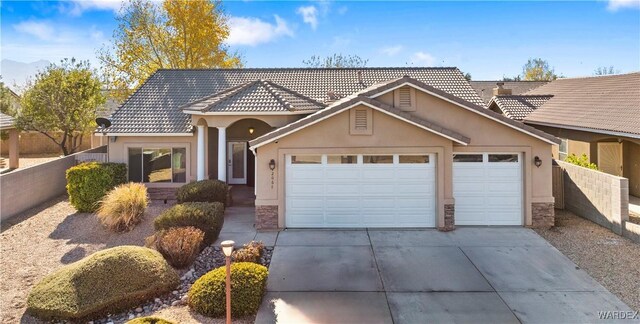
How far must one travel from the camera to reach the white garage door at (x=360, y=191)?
42.5 feet

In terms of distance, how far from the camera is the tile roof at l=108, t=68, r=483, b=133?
1773 cm

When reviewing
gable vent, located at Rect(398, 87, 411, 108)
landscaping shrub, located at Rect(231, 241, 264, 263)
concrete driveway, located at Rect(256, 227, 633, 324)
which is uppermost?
gable vent, located at Rect(398, 87, 411, 108)


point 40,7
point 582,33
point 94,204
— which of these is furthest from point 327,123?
point 582,33

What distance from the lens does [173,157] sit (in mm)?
17344

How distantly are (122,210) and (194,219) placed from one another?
322 cm

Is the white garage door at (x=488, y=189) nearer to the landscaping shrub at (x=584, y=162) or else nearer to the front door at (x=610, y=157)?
the landscaping shrub at (x=584, y=162)

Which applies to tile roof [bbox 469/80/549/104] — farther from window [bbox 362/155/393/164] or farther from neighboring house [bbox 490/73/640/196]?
window [bbox 362/155/393/164]

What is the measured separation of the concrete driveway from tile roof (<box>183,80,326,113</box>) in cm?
554

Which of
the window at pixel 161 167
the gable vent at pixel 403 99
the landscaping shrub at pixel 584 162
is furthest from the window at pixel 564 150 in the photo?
the window at pixel 161 167

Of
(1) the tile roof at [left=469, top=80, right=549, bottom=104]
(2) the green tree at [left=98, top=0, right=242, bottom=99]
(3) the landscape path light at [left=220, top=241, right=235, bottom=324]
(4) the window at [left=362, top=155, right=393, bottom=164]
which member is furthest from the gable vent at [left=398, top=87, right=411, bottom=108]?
(1) the tile roof at [left=469, top=80, right=549, bottom=104]

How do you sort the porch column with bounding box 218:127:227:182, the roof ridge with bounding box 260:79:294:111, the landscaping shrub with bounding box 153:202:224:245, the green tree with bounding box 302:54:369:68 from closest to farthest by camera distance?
the landscaping shrub with bounding box 153:202:224:245 → the roof ridge with bounding box 260:79:294:111 → the porch column with bounding box 218:127:227:182 → the green tree with bounding box 302:54:369:68

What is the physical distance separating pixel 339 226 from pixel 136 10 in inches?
1166

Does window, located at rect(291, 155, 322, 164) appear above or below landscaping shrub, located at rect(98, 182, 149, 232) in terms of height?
above

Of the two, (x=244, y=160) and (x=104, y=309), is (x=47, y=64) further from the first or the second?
(x=104, y=309)
